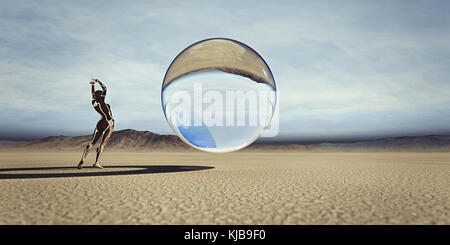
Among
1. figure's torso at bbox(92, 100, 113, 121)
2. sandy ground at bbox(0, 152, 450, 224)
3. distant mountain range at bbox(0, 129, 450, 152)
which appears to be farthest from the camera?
distant mountain range at bbox(0, 129, 450, 152)

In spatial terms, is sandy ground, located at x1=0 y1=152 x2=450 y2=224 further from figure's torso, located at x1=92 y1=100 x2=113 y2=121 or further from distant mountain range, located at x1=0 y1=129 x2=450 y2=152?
distant mountain range, located at x1=0 y1=129 x2=450 y2=152

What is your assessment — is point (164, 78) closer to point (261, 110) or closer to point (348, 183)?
point (261, 110)

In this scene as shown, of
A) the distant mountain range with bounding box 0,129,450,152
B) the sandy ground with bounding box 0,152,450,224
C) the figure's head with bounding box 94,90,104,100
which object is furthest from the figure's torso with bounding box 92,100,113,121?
the distant mountain range with bounding box 0,129,450,152

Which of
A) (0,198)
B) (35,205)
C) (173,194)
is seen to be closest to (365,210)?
(173,194)

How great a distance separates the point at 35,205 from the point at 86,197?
801mm

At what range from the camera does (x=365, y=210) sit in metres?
4.57

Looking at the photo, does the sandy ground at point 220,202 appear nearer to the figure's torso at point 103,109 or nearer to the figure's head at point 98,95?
the figure's torso at point 103,109

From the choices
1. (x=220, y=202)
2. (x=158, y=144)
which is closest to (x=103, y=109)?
(x=220, y=202)

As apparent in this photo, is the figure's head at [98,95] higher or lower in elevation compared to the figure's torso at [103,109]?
higher

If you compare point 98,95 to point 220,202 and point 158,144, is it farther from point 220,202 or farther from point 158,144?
point 158,144

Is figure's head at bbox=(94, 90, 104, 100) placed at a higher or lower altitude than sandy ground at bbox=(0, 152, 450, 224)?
higher

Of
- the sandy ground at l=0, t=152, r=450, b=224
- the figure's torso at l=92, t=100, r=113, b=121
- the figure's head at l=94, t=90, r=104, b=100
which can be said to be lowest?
the sandy ground at l=0, t=152, r=450, b=224

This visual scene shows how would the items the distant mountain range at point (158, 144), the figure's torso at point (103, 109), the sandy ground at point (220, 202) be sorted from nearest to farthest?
the sandy ground at point (220, 202), the figure's torso at point (103, 109), the distant mountain range at point (158, 144)

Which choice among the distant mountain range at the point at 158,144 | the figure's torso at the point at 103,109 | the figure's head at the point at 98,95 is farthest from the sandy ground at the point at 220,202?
the distant mountain range at the point at 158,144
